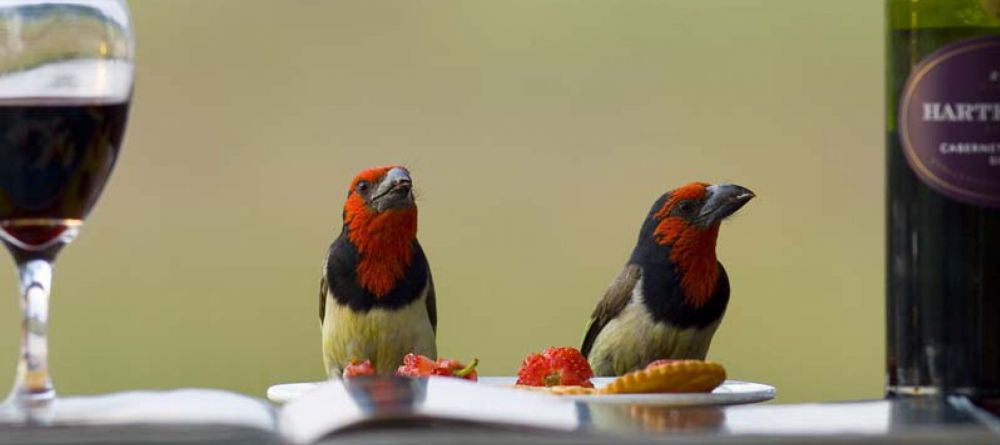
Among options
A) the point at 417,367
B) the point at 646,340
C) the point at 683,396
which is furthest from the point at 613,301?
the point at 683,396

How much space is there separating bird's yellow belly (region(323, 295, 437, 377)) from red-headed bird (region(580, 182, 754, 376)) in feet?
0.71

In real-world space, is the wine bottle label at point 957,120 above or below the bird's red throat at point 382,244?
above

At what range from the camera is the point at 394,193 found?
7.06 ft

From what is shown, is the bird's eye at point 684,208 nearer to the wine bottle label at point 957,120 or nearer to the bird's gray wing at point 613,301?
the bird's gray wing at point 613,301

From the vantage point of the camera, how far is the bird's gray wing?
2.19 m

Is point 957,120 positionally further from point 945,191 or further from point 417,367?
point 417,367

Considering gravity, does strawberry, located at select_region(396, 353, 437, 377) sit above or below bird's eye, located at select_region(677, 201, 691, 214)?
below

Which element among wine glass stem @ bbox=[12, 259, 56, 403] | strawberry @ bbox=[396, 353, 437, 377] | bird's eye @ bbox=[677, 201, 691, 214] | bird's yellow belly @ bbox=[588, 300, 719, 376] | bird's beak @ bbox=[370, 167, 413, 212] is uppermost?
bird's beak @ bbox=[370, 167, 413, 212]

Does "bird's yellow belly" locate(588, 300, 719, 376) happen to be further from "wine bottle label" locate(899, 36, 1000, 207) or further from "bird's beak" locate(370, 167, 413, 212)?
"wine bottle label" locate(899, 36, 1000, 207)

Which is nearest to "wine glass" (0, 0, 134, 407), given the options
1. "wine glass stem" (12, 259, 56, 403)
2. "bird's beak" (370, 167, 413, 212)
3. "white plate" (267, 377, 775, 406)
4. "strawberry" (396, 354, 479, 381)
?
"wine glass stem" (12, 259, 56, 403)

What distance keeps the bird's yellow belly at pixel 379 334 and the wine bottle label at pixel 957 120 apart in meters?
1.11

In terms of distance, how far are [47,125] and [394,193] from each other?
1.08 metres

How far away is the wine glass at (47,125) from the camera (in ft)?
3.49

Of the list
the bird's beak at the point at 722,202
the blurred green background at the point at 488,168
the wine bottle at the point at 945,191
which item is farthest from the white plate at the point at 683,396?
the blurred green background at the point at 488,168
